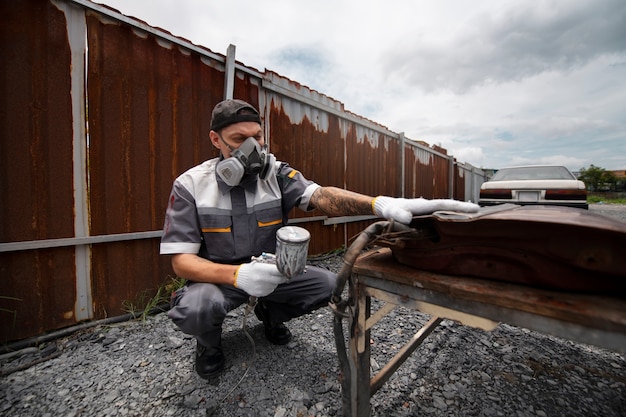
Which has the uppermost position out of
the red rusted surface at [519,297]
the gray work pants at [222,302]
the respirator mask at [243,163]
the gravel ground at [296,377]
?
the respirator mask at [243,163]

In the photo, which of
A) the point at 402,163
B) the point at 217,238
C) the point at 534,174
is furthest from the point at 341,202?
the point at 534,174

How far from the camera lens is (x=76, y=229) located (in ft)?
6.70

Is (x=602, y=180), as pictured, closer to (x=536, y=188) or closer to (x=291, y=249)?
(x=536, y=188)

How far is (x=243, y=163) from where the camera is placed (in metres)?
1.72

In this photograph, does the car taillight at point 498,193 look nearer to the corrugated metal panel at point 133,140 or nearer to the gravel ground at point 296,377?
the gravel ground at point 296,377

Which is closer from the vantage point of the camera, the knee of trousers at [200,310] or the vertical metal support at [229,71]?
the knee of trousers at [200,310]

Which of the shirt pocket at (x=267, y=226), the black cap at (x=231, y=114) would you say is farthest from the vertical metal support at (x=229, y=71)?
the shirt pocket at (x=267, y=226)

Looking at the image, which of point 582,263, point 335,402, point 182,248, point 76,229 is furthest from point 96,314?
point 582,263

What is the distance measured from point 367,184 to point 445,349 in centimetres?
332

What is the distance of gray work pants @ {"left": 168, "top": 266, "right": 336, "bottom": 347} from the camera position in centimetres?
151

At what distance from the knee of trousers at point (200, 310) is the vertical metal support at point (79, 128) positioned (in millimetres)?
1138

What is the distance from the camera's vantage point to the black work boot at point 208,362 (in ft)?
5.32

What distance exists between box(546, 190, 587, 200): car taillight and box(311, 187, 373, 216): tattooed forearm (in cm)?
537

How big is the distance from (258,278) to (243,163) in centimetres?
74
